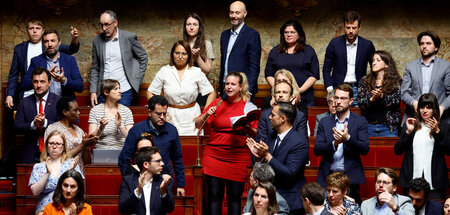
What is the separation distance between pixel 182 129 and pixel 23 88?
5.04 ft

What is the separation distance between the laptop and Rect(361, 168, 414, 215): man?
218 cm

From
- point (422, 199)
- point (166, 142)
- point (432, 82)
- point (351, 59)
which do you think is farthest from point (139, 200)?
point (351, 59)

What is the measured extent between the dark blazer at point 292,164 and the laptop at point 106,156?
5.34 feet

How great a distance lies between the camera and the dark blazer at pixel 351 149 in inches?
248

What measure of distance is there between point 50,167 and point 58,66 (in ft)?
5.49

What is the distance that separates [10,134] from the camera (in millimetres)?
9469

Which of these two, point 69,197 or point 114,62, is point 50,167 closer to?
point 69,197

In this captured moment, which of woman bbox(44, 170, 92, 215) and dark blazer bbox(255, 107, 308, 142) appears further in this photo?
dark blazer bbox(255, 107, 308, 142)

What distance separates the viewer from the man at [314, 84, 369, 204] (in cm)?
630

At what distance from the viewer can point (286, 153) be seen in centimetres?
602

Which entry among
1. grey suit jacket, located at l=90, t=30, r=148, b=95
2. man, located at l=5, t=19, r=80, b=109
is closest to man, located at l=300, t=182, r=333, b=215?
grey suit jacket, located at l=90, t=30, r=148, b=95

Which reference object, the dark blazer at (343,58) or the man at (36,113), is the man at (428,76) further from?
the man at (36,113)

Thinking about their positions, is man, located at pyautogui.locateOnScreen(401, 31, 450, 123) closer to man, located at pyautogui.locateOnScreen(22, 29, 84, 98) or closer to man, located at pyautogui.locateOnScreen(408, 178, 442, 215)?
man, located at pyautogui.locateOnScreen(408, 178, 442, 215)

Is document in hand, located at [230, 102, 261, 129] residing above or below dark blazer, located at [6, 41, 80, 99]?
below
